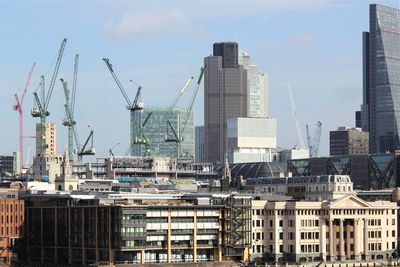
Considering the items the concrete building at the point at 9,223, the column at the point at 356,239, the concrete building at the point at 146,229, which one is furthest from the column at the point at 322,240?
the concrete building at the point at 9,223

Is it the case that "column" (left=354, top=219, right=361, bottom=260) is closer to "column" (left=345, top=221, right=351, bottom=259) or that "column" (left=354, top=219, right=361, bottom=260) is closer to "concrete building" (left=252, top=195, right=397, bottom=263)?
"concrete building" (left=252, top=195, right=397, bottom=263)

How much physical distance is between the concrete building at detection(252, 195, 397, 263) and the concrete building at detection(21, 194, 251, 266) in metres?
6.34

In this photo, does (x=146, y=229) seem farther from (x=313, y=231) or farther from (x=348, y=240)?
(x=348, y=240)

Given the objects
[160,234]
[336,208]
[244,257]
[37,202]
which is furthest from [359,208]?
[37,202]

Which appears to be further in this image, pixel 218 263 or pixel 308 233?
pixel 308 233

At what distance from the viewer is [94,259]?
553ft

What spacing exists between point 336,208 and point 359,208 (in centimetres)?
530

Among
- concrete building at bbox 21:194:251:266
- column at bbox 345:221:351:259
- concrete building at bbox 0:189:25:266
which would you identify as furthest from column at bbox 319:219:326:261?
concrete building at bbox 0:189:25:266

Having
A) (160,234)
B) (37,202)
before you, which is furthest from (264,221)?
(37,202)

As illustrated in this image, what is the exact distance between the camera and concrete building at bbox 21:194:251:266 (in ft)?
540

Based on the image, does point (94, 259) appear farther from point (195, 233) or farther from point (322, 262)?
point (322, 262)

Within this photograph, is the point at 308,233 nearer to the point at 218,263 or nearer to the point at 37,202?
the point at 218,263

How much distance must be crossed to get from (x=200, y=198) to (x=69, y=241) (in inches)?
772

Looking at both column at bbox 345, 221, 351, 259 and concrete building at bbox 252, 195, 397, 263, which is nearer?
concrete building at bbox 252, 195, 397, 263
